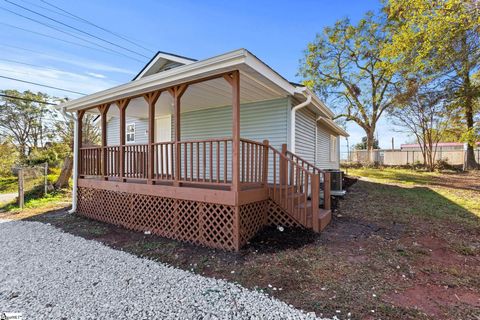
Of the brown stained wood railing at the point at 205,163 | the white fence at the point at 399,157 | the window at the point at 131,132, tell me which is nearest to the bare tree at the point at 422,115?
the white fence at the point at 399,157

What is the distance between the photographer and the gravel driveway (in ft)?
8.41

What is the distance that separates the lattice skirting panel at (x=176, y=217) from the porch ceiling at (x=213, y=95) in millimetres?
2422

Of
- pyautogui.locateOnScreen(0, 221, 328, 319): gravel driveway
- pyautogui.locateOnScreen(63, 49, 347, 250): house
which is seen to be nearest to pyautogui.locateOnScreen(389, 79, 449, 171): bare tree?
pyautogui.locateOnScreen(63, 49, 347, 250): house

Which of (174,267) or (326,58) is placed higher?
(326,58)

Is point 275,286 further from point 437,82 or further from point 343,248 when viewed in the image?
point 437,82

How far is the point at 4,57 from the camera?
43.3 feet

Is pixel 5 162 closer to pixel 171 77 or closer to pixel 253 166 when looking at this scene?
pixel 171 77

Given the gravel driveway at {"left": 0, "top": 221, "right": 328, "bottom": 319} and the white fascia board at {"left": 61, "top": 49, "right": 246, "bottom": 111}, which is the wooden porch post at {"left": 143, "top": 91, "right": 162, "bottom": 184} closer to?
the white fascia board at {"left": 61, "top": 49, "right": 246, "bottom": 111}

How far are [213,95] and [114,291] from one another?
4.48 meters

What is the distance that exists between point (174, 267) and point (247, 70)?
3281mm

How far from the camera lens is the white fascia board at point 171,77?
3788mm

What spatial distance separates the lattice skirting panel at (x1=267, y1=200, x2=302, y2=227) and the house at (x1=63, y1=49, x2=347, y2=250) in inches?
0.8

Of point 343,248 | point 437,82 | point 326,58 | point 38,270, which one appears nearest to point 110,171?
point 38,270

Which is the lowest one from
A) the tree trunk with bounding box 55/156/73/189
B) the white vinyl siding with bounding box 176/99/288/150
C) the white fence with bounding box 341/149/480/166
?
the tree trunk with bounding box 55/156/73/189
